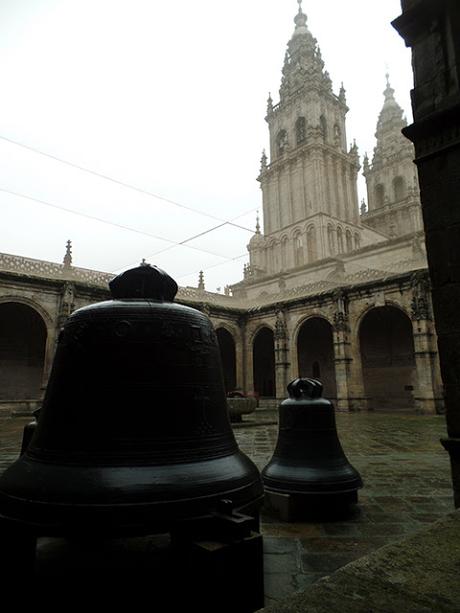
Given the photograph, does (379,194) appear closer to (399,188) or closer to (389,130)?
(399,188)

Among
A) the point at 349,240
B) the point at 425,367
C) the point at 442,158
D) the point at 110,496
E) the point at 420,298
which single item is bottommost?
the point at 110,496

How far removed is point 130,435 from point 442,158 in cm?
355

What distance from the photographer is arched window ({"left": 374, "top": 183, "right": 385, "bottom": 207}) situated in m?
53.0

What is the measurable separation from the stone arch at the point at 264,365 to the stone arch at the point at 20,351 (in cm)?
1532

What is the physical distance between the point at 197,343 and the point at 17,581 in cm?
140

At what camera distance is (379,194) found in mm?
53781

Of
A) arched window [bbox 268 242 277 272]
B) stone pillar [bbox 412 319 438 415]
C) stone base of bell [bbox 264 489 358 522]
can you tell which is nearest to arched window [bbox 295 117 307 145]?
arched window [bbox 268 242 277 272]

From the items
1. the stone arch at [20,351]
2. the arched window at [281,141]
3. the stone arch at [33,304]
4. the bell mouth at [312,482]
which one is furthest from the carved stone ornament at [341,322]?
the arched window at [281,141]

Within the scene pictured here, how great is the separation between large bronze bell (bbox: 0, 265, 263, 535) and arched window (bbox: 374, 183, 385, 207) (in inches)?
2219

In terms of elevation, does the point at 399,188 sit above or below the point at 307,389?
above

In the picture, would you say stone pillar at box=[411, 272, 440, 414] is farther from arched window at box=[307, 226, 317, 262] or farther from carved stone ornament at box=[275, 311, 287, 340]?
arched window at box=[307, 226, 317, 262]

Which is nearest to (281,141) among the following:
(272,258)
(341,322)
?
(272,258)

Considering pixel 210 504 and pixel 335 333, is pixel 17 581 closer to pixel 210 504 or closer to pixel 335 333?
pixel 210 504

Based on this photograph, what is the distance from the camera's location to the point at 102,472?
6.20ft
